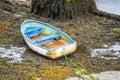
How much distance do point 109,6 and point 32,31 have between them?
4.27 m

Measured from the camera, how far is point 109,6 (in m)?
12.1

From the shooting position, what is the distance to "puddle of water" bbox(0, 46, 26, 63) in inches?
291

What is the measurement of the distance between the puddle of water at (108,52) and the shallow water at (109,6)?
3.25 metres

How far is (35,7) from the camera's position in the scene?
1095cm

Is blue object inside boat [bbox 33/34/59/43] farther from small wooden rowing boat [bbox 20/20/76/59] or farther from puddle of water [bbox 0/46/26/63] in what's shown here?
puddle of water [bbox 0/46/26/63]

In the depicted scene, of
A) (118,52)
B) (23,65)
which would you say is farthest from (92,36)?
(23,65)

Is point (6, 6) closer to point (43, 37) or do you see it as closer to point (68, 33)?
point (68, 33)

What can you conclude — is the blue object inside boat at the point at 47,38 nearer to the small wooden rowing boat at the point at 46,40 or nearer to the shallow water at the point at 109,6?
the small wooden rowing boat at the point at 46,40

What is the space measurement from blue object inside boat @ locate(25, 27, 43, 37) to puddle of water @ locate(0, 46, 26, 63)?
652mm

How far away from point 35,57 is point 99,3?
5732 mm

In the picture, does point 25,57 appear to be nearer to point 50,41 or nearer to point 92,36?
point 50,41

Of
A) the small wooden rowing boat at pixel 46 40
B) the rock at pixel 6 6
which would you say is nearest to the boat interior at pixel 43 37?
the small wooden rowing boat at pixel 46 40

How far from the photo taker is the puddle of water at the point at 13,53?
7.39 meters

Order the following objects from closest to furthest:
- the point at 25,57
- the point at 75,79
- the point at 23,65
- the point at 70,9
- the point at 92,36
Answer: the point at 75,79 < the point at 23,65 < the point at 25,57 < the point at 92,36 < the point at 70,9
